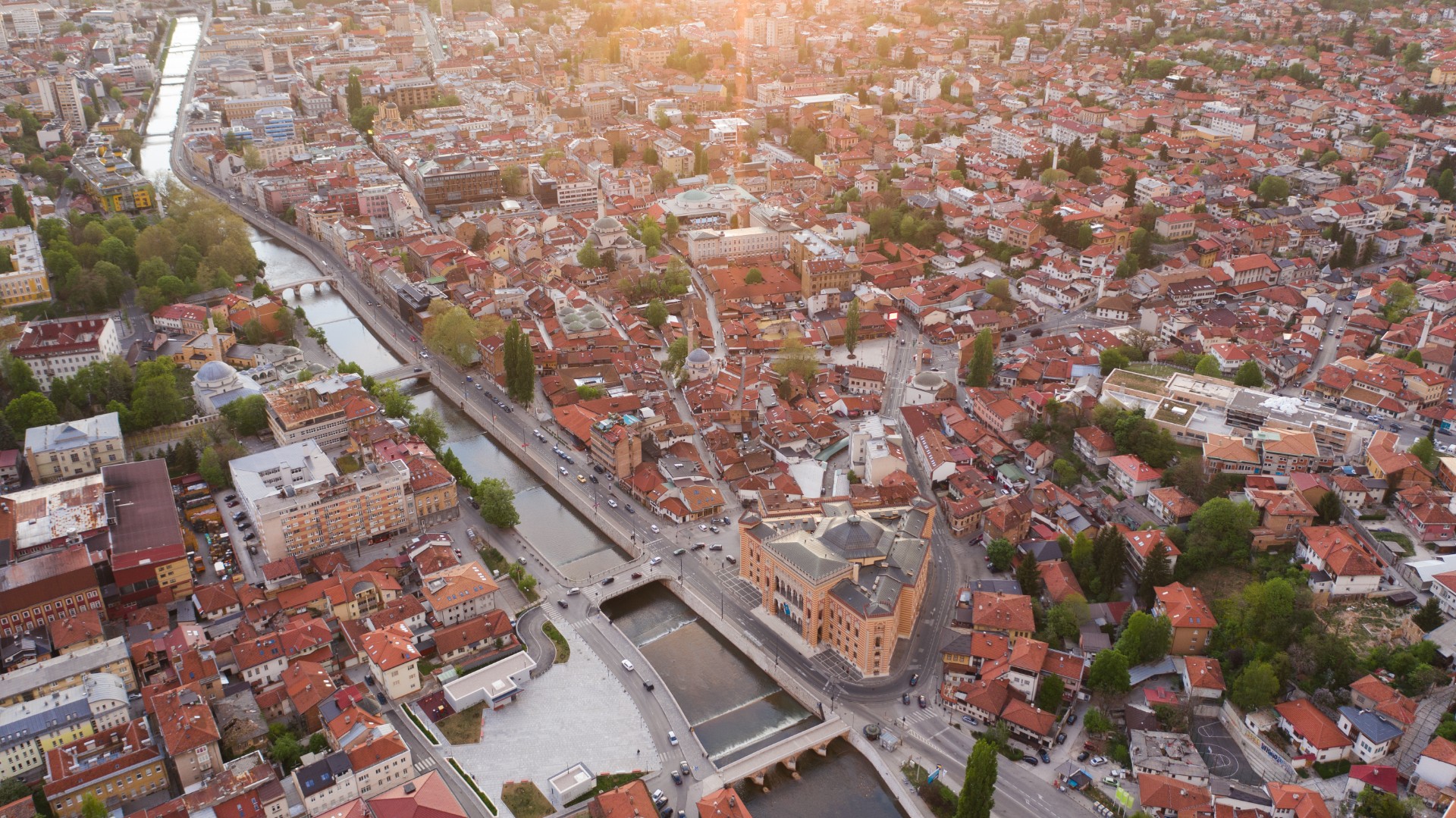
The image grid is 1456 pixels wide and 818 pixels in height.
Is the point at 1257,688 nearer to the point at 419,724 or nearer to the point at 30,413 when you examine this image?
the point at 419,724

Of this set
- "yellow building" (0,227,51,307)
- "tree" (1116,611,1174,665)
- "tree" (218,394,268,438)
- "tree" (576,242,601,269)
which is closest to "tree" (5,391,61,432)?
"tree" (218,394,268,438)

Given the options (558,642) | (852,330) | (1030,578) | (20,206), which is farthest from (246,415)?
(1030,578)

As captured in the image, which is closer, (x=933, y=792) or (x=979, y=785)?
(x=979, y=785)

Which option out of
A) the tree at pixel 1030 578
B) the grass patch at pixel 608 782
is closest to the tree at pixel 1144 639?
the tree at pixel 1030 578

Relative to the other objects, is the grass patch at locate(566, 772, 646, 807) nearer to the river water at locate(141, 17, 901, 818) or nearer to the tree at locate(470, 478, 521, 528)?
the river water at locate(141, 17, 901, 818)

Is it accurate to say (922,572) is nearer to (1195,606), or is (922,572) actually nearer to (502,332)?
(1195,606)

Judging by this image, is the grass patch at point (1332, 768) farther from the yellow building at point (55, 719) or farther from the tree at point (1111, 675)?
the yellow building at point (55, 719)
